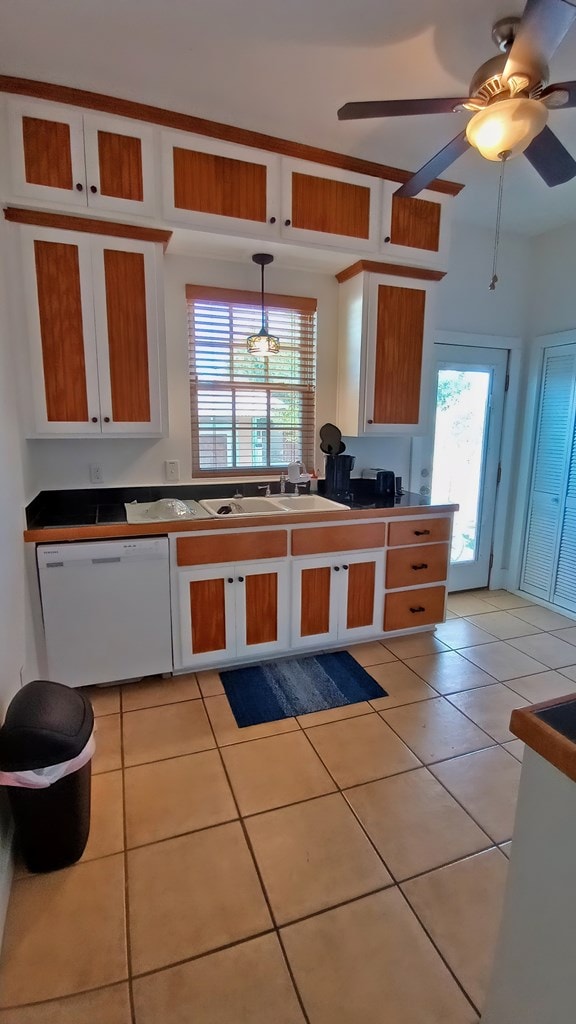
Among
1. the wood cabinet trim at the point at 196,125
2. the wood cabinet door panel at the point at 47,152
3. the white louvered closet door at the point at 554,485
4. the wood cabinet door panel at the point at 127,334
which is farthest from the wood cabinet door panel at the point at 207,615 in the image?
the white louvered closet door at the point at 554,485

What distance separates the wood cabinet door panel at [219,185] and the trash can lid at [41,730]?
2334mm

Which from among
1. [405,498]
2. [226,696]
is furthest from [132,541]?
[405,498]

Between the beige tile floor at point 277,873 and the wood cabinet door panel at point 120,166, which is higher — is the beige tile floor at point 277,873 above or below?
below

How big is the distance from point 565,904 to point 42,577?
2.22m

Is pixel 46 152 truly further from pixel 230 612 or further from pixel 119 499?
pixel 230 612

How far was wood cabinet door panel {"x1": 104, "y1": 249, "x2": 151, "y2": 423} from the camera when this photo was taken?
2.42 meters

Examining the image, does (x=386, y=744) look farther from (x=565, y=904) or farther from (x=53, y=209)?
(x=53, y=209)

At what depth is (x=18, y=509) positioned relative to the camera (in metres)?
2.13

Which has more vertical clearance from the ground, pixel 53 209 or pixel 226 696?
pixel 53 209

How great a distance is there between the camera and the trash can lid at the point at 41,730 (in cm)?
144

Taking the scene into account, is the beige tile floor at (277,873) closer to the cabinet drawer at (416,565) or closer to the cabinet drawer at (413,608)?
the cabinet drawer at (413,608)

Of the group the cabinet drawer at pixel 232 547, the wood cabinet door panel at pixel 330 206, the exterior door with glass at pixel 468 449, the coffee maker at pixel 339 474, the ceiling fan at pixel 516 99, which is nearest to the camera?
the ceiling fan at pixel 516 99

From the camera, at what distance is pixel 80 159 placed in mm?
2229

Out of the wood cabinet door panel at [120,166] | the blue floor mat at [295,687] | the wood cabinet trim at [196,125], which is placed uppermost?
the wood cabinet trim at [196,125]
